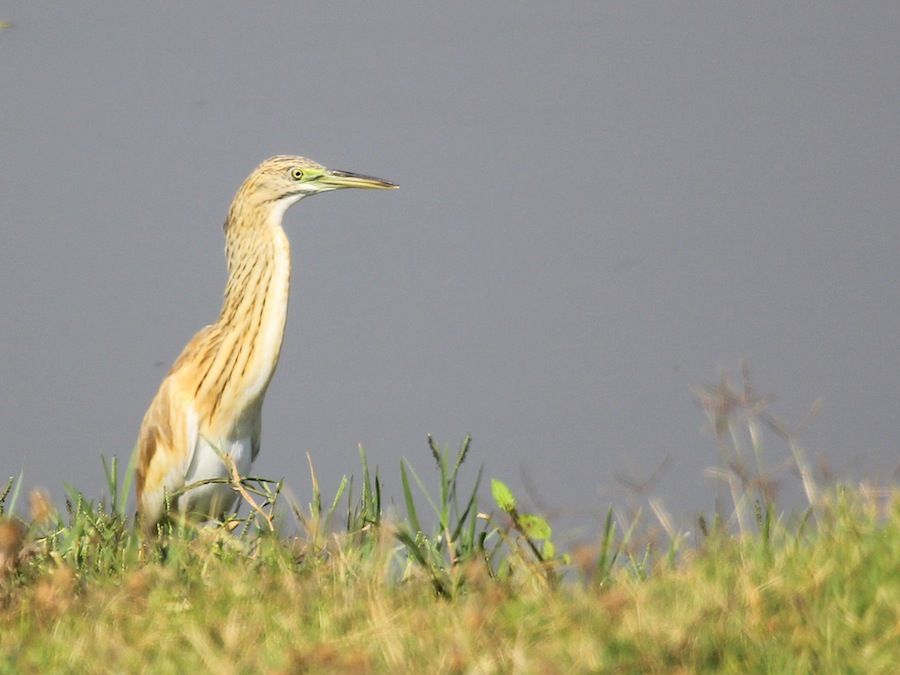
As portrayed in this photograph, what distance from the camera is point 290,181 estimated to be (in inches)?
253

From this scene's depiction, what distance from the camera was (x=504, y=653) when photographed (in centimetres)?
304

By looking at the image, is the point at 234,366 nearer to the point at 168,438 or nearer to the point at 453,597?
the point at 168,438

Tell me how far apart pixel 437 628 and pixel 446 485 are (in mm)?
924

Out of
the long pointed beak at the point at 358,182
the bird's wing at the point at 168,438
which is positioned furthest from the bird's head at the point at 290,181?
the bird's wing at the point at 168,438

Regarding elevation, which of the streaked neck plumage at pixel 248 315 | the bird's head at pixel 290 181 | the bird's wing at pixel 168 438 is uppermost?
the bird's head at pixel 290 181

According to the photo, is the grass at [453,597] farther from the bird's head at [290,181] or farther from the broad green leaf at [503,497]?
the bird's head at [290,181]

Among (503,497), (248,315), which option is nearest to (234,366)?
(248,315)

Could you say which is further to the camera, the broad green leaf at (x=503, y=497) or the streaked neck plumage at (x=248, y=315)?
the streaked neck plumage at (x=248, y=315)

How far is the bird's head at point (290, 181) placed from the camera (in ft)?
21.0

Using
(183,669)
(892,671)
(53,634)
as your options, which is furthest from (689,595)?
(53,634)

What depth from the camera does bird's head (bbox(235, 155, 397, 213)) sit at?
640cm

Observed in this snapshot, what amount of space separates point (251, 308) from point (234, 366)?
12.5 inches

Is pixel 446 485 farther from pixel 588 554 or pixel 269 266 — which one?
pixel 269 266

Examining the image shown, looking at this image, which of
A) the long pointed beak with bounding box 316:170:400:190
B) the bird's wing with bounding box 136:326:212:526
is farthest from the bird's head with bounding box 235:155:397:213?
the bird's wing with bounding box 136:326:212:526
